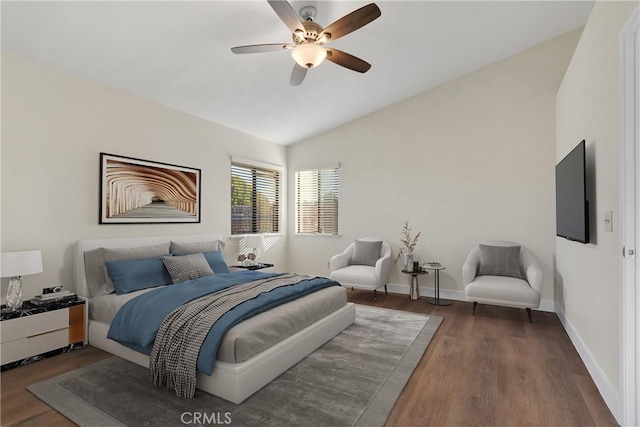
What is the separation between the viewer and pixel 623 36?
6.75ft

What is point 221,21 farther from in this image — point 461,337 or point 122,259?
point 461,337

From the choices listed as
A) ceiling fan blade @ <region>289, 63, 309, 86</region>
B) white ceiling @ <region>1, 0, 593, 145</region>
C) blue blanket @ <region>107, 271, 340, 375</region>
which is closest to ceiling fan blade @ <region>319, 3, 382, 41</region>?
ceiling fan blade @ <region>289, 63, 309, 86</region>

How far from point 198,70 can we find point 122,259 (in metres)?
2.20

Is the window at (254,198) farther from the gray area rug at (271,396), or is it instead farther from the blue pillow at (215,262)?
the gray area rug at (271,396)

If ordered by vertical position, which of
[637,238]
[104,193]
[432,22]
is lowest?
[637,238]

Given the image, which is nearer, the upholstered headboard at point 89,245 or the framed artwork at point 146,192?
the upholstered headboard at point 89,245

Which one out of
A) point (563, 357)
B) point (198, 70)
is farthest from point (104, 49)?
point (563, 357)

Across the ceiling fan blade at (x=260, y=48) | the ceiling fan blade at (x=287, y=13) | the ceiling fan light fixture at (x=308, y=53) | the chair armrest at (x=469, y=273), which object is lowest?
the chair armrest at (x=469, y=273)

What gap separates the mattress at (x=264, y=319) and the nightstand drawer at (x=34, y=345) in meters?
0.29

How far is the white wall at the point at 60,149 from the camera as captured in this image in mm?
2979

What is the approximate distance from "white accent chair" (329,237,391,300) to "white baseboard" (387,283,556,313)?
0.22 metres

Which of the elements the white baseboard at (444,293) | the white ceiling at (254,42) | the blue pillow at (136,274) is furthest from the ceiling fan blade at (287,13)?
the white baseboard at (444,293)

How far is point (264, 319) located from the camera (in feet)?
8.30

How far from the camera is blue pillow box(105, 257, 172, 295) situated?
10.8 ft
